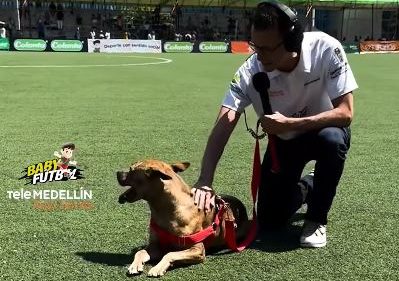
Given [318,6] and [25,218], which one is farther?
[318,6]

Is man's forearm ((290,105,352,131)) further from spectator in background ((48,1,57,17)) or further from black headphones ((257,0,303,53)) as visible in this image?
spectator in background ((48,1,57,17))

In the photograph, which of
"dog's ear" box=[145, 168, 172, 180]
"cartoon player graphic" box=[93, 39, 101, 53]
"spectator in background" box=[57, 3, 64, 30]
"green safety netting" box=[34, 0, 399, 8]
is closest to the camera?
"dog's ear" box=[145, 168, 172, 180]

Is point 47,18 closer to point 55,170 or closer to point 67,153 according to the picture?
point 67,153

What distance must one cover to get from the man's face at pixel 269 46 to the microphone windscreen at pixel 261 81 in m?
0.17

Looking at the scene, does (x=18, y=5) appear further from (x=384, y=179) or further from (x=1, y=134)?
(x=384, y=179)

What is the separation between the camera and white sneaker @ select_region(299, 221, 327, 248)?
365 cm

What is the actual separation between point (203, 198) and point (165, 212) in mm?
258

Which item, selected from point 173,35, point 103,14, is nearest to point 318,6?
point 173,35

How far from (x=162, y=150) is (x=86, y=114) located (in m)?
3.15

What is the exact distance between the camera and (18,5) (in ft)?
142

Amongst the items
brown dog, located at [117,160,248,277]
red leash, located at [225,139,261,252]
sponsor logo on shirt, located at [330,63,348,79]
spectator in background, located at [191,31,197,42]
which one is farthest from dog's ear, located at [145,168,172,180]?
spectator in background, located at [191,31,197,42]

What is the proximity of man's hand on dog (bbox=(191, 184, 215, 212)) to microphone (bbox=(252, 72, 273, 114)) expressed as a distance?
67cm

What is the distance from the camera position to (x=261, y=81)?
3.54 m

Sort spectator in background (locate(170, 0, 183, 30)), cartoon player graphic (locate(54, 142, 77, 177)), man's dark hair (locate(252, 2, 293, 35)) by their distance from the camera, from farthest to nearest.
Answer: spectator in background (locate(170, 0, 183, 30))
cartoon player graphic (locate(54, 142, 77, 177))
man's dark hair (locate(252, 2, 293, 35))
